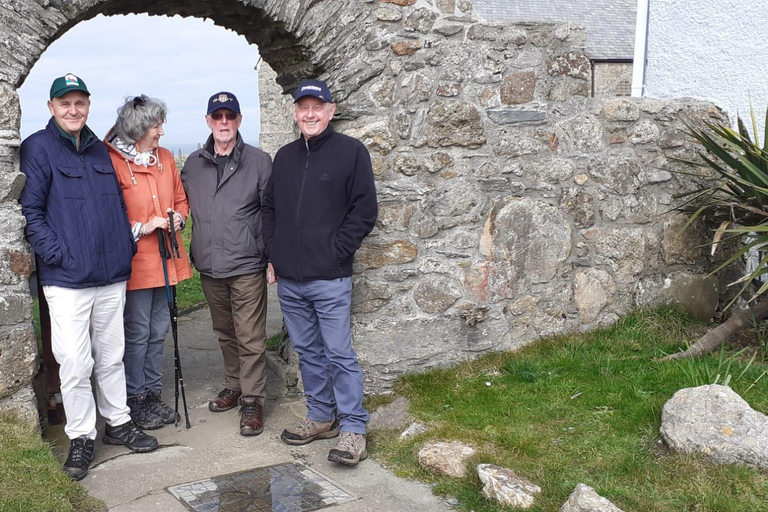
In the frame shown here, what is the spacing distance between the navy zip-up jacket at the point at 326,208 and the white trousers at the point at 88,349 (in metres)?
0.99

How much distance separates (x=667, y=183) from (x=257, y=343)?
10.5 feet

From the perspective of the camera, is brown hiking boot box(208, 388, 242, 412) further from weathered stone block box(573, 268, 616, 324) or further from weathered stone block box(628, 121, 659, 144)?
weathered stone block box(628, 121, 659, 144)

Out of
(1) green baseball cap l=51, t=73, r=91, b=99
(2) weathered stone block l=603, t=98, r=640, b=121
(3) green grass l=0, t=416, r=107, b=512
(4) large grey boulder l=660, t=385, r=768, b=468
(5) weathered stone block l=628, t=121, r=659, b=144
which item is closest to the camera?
(3) green grass l=0, t=416, r=107, b=512

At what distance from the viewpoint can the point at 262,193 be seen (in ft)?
14.7

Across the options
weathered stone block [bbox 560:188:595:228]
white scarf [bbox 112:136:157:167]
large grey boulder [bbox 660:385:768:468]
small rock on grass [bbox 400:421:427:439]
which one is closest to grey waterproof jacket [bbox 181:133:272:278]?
white scarf [bbox 112:136:157:167]

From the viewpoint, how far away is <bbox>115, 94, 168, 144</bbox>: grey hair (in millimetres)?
4250

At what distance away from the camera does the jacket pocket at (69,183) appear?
381 centimetres

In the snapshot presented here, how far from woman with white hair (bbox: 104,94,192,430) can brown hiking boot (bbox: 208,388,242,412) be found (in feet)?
0.98

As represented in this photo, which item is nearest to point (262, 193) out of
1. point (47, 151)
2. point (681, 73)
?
point (47, 151)

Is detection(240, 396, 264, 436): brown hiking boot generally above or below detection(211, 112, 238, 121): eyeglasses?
below

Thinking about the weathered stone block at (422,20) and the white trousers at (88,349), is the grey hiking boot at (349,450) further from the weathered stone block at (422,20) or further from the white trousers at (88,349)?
the weathered stone block at (422,20)

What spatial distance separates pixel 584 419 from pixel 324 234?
1.77 m

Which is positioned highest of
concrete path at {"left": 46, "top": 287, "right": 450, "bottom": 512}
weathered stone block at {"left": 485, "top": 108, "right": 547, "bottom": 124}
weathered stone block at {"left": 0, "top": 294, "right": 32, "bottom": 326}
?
weathered stone block at {"left": 485, "top": 108, "right": 547, "bottom": 124}

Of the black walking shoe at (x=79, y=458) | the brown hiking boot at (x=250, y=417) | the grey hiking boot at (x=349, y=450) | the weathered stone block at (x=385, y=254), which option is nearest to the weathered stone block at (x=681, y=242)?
the weathered stone block at (x=385, y=254)
